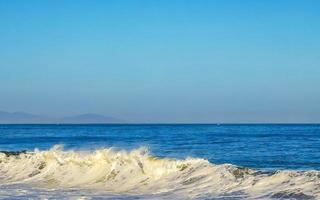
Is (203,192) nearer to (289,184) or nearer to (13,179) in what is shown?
(289,184)

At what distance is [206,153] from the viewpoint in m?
40.2

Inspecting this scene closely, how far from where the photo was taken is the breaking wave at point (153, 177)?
18609 mm

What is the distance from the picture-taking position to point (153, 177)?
22250 mm

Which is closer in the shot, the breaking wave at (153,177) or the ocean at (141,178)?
the ocean at (141,178)

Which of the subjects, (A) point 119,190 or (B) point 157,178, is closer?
(A) point 119,190

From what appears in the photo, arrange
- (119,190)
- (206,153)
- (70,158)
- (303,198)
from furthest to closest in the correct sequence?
(206,153), (70,158), (119,190), (303,198)

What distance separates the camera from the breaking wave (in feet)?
61.1

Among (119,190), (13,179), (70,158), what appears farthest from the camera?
(70,158)

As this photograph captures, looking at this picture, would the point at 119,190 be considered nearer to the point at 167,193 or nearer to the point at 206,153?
the point at 167,193

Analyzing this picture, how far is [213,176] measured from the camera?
2117cm

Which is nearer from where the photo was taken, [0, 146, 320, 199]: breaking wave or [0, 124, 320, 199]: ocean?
[0, 124, 320, 199]: ocean

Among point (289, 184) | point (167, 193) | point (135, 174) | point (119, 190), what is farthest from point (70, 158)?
point (289, 184)

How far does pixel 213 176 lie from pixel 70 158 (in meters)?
8.95

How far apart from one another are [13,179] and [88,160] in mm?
3354
